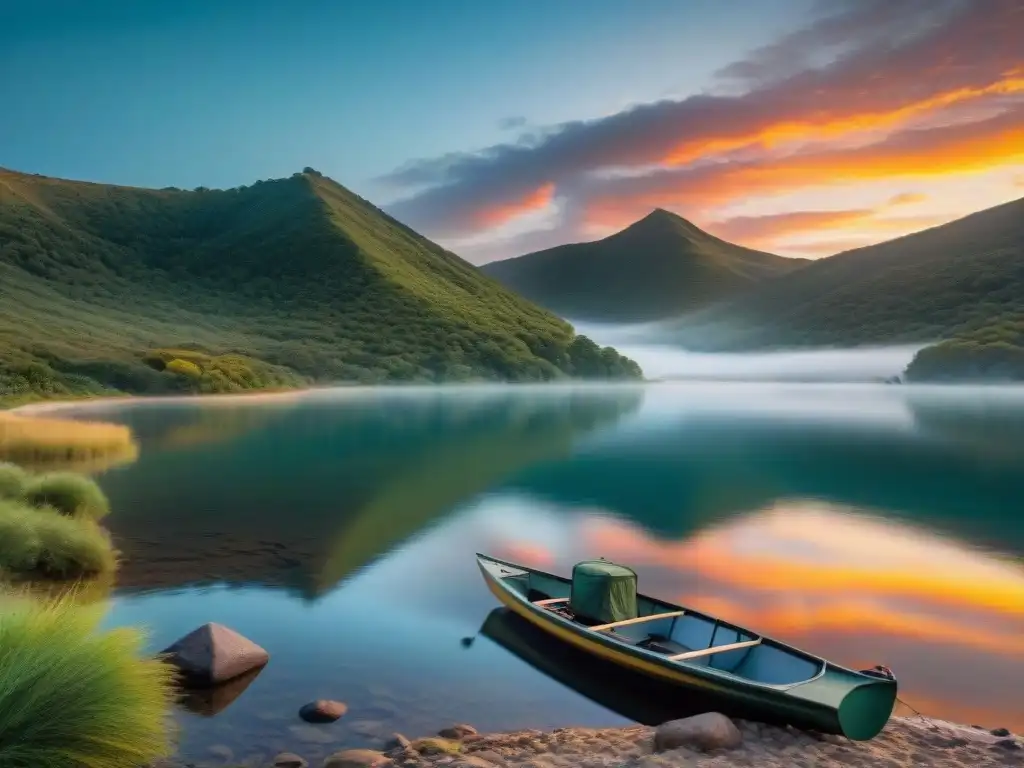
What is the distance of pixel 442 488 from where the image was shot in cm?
3253

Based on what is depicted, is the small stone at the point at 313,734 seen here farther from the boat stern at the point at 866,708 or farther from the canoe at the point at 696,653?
the boat stern at the point at 866,708

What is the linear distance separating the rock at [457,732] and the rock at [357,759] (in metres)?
1.06

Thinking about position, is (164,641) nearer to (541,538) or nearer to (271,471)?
(541,538)

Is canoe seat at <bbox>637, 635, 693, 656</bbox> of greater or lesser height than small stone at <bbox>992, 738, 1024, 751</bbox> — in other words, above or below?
above

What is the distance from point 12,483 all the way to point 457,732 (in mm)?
15268

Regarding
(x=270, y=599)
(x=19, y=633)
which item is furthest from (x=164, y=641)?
(x=19, y=633)

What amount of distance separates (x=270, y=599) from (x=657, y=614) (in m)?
7.37

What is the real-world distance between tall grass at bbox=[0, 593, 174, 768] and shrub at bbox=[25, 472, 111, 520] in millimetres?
13259

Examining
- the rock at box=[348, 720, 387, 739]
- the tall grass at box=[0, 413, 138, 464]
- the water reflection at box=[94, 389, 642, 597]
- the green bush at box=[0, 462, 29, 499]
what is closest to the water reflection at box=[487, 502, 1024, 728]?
the water reflection at box=[94, 389, 642, 597]

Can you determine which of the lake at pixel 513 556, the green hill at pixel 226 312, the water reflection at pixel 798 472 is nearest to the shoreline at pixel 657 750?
the lake at pixel 513 556

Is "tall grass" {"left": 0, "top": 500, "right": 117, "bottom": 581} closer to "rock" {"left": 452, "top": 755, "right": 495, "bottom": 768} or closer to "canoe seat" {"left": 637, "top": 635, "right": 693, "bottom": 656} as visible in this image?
"rock" {"left": 452, "top": 755, "right": 495, "bottom": 768}

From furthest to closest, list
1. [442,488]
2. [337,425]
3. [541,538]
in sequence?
[337,425] < [442,488] < [541,538]

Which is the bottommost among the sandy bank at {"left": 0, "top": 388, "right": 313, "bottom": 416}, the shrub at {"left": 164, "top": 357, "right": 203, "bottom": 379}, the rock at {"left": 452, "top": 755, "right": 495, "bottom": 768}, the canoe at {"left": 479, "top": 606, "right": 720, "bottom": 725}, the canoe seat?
the canoe at {"left": 479, "top": 606, "right": 720, "bottom": 725}

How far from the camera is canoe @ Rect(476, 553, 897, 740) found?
9.34 m
